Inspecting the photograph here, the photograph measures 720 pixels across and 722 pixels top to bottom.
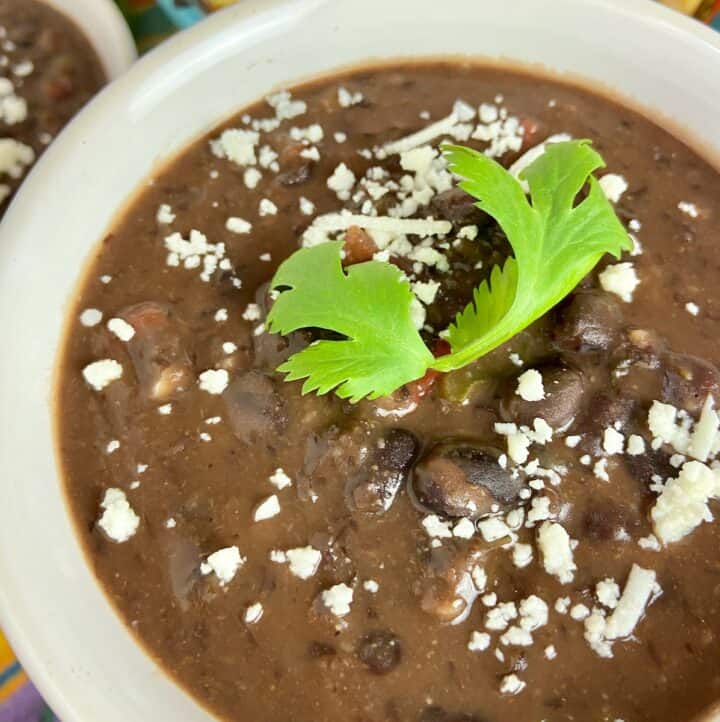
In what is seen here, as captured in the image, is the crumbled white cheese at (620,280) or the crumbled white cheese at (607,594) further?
the crumbled white cheese at (620,280)

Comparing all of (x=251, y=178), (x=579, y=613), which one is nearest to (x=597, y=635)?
(x=579, y=613)

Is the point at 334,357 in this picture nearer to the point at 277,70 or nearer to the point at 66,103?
the point at 277,70

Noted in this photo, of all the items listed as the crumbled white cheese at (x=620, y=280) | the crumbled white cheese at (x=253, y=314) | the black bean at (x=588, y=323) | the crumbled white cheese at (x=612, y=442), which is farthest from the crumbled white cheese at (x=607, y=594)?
the crumbled white cheese at (x=253, y=314)

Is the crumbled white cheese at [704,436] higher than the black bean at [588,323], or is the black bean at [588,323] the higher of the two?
the black bean at [588,323]

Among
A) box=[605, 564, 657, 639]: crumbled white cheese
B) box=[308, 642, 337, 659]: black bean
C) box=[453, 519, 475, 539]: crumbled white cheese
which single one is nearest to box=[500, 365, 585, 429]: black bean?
box=[453, 519, 475, 539]: crumbled white cheese

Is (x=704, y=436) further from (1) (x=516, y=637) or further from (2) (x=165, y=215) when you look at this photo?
(2) (x=165, y=215)

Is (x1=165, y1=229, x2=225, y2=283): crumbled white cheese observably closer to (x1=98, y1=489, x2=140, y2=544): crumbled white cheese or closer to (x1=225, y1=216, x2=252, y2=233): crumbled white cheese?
(x1=225, y1=216, x2=252, y2=233): crumbled white cheese

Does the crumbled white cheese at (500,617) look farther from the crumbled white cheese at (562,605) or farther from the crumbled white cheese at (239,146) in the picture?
the crumbled white cheese at (239,146)
